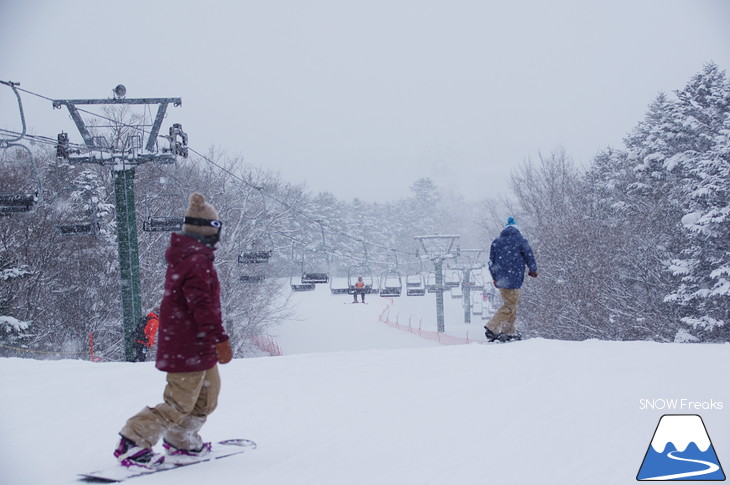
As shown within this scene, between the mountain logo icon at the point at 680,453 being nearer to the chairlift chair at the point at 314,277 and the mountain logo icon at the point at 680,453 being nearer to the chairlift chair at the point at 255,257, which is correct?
the chairlift chair at the point at 255,257

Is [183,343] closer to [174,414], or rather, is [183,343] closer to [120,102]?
[174,414]

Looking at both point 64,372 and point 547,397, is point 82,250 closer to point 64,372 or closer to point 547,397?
point 64,372

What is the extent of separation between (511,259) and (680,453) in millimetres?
4609

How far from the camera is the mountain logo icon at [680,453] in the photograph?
3338 millimetres

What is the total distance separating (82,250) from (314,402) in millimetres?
24029

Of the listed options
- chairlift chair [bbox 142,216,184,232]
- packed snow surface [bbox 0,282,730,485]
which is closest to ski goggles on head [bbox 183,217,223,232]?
packed snow surface [bbox 0,282,730,485]

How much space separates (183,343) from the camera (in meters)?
3.62

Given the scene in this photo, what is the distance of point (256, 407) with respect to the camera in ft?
17.4

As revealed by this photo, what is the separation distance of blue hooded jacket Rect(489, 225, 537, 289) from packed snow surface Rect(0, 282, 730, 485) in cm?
98

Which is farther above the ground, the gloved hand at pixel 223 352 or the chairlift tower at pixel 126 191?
the chairlift tower at pixel 126 191

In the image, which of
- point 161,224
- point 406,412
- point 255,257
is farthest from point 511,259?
point 255,257

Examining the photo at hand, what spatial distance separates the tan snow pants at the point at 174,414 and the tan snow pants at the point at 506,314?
534 cm

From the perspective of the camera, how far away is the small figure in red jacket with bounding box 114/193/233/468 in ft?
11.7

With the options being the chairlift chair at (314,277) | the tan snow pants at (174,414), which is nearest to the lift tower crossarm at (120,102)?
the chairlift chair at (314,277)
